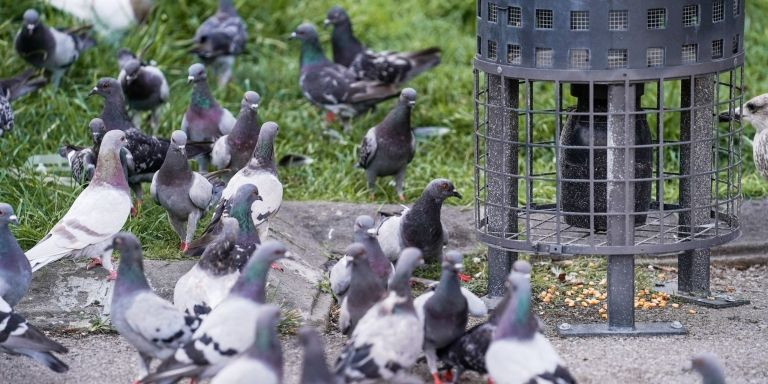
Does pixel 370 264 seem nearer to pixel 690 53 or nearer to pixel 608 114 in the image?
pixel 608 114

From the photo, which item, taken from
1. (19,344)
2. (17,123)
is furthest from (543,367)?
(17,123)

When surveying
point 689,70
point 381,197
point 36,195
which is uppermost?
point 689,70

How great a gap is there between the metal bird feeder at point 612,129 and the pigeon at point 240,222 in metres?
1.17

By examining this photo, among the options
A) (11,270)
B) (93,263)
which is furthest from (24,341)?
(93,263)

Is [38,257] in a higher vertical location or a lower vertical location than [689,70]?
lower

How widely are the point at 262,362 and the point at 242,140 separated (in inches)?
143

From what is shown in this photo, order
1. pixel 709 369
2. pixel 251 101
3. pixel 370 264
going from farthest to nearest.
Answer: pixel 251 101 → pixel 370 264 → pixel 709 369

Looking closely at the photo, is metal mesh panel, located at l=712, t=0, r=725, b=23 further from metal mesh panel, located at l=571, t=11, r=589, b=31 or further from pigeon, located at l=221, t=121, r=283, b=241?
pigeon, located at l=221, t=121, r=283, b=241

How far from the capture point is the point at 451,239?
7680 mm

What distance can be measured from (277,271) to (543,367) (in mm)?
2330

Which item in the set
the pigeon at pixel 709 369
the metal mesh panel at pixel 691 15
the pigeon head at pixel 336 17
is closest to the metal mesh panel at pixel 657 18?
the metal mesh panel at pixel 691 15

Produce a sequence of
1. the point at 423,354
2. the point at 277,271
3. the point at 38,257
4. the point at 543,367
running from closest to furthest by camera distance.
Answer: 1. the point at 543,367
2. the point at 423,354
3. the point at 38,257
4. the point at 277,271

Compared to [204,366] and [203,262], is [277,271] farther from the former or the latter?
[204,366]

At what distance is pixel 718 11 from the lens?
5.85m
